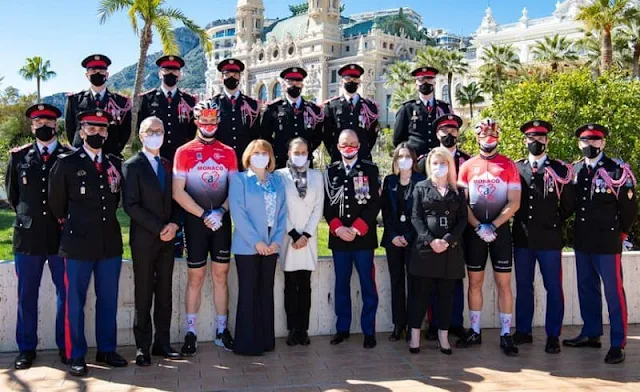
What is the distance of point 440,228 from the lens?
6730 mm

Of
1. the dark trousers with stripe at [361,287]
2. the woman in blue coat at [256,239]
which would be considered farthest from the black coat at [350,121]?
the woman in blue coat at [256,239]

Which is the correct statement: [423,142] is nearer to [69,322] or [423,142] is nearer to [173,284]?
[173,284]

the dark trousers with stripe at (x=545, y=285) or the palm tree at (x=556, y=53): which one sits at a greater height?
the palm tree at (x=556, y=53)

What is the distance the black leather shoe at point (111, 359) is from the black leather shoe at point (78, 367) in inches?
9.3

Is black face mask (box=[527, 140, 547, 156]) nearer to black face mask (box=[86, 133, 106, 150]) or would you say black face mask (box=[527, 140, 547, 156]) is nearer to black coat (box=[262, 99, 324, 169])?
black coat (box=[262, 99, 324, 169])

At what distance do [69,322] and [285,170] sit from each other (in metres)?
2.68

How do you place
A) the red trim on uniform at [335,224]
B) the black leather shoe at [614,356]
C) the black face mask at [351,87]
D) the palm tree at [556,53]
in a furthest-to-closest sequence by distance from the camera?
the palm tree at [556,53], the black face mask at [351,87], the red trim on uniform at [335,224], the black leather shoe at [614,356]

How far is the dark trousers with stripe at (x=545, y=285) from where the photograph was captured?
7172 millimetres

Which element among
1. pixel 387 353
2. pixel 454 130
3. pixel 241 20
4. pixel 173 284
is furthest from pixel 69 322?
pixel 241 20

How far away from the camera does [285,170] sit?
7129mm

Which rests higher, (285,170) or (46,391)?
(285,170)

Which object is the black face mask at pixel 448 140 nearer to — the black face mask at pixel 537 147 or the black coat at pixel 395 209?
the black coat at pixel 395 209

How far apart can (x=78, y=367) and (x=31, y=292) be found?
0.96 m

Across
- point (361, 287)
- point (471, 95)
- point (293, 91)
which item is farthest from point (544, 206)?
point (471, 95)
